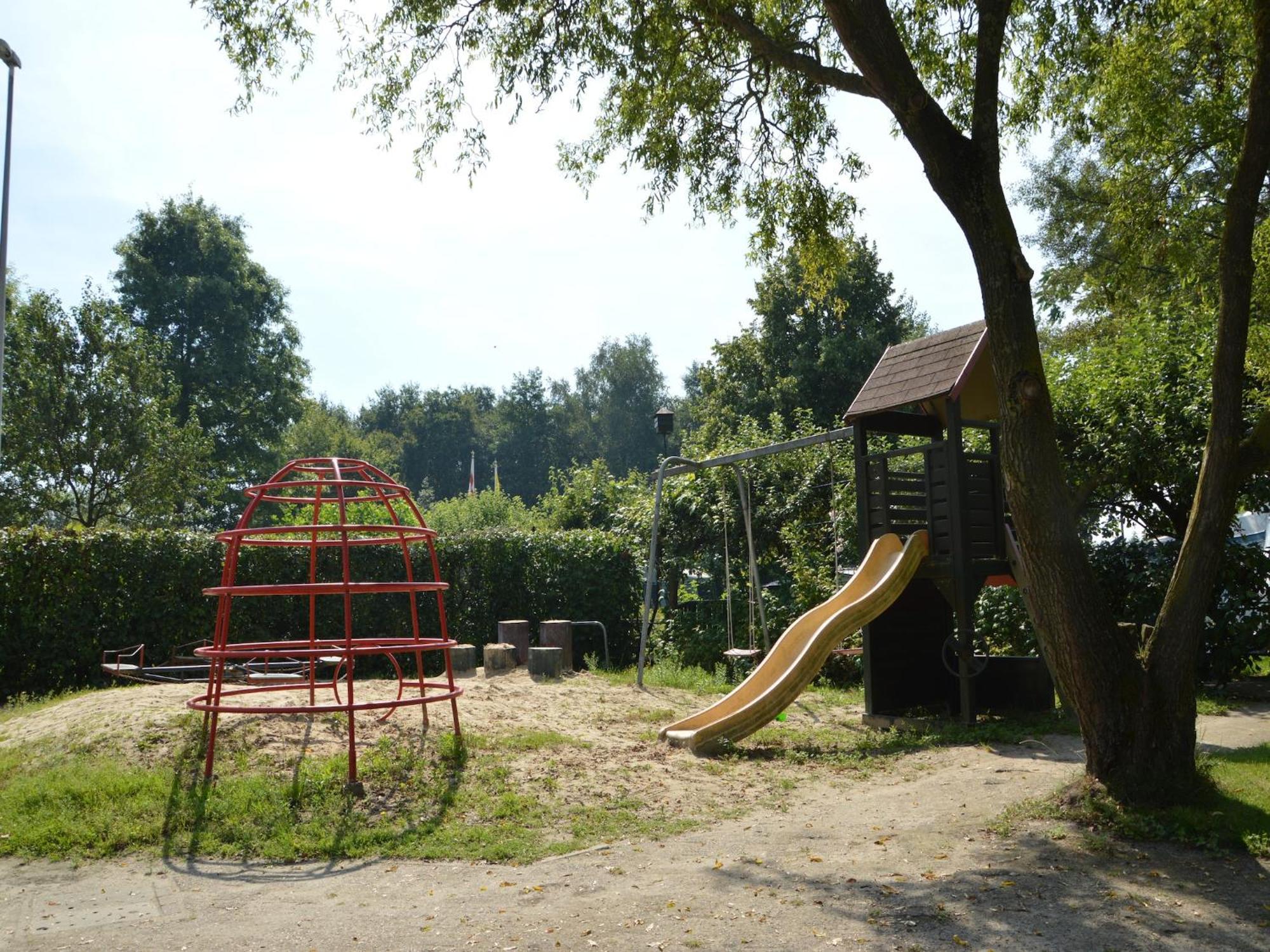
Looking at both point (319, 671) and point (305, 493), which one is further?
point (305, 493)

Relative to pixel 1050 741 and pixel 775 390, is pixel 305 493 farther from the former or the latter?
pixel 1050 741

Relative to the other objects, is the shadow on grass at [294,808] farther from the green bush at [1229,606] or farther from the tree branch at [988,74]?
the green bush at [1229,606]

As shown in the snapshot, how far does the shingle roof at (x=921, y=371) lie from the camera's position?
10062mm

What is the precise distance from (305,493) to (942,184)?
33.3 meters

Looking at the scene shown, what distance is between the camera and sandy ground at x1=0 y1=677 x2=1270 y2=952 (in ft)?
14.2


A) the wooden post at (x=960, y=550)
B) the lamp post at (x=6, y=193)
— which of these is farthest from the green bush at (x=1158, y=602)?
the lamp post at (x=6, y=193)

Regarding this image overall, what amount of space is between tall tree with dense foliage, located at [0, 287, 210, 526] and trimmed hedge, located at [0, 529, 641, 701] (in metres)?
12.2

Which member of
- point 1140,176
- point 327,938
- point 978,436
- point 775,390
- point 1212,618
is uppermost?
point 775,390

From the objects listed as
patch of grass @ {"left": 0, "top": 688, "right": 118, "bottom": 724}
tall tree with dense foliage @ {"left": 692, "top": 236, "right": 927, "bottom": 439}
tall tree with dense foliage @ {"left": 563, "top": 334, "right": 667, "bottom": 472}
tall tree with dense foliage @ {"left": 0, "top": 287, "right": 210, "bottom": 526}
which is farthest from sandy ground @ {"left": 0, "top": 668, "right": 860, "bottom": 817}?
tall tree with dense foliage @ {"left": 563, "top": 334, "right": 667, "bottom": 472}

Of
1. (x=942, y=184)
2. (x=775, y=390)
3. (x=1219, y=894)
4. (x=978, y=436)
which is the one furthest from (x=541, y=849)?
(x=775, y=390)

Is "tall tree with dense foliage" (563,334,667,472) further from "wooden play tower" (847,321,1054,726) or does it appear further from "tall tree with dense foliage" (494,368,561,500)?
"wooden play tower" (847,321,1054,726)

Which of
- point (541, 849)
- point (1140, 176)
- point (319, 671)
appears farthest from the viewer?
point (319, 671)

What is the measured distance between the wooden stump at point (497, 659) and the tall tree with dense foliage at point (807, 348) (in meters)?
17.1

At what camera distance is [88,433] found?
24.6 meters
